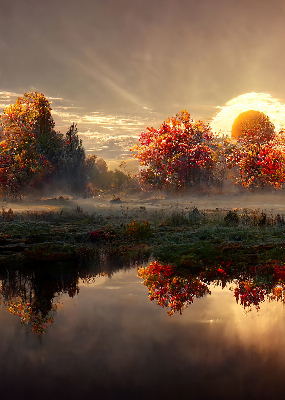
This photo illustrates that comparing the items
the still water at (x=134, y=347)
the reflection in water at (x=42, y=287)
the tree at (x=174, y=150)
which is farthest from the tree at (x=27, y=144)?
the still water at (x=134, y=347)

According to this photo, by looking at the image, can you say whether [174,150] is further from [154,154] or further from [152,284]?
[152,284]

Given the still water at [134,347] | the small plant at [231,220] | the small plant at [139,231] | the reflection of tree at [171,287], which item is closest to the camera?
the still water at [134,347]

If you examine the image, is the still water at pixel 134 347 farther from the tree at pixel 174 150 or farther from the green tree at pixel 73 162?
the green tree at pixel 73 162

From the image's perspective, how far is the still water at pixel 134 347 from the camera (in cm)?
565

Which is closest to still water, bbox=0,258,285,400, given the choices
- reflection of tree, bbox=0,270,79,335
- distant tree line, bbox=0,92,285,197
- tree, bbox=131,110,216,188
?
reflection of tree, bbox=0,270,79,335

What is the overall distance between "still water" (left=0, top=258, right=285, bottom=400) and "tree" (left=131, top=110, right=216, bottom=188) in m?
18.9

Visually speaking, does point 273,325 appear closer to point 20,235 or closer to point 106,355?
point 106,355

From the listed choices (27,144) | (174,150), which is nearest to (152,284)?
(174,150)

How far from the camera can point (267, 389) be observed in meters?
5.60

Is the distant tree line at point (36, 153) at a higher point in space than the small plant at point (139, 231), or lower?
higher

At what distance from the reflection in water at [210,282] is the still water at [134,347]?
0.93ft

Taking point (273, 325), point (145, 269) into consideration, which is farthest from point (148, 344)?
point (145, 269)

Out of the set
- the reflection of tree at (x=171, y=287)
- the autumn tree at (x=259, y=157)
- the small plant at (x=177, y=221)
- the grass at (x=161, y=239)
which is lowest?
the reflection of tree at (x=171, y=287)

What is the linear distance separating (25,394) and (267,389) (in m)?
3.33
